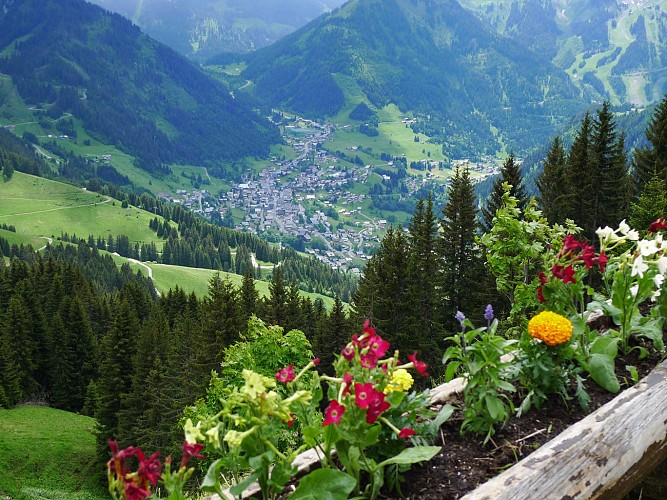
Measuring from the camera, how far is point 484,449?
4.75 m

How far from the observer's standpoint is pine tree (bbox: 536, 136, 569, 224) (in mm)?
45094

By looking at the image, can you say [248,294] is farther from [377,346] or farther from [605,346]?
[377,346]

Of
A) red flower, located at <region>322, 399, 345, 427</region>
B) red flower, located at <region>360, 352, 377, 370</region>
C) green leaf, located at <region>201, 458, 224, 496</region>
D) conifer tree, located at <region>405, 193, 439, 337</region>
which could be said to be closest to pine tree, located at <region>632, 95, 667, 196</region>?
conifer tree, located at <region>405, 193, 439, 337</region>

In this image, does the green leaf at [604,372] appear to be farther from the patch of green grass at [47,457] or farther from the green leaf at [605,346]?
the patch of green grass at [47,457]

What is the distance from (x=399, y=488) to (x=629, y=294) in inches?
131

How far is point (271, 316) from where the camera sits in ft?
155

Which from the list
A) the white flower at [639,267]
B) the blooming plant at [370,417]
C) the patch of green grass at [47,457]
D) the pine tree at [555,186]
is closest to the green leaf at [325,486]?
the blooming plant at [370,417]

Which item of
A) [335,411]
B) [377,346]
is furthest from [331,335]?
[335,411]

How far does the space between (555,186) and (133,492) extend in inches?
2013

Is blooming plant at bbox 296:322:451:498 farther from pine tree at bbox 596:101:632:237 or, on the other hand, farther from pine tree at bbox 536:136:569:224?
pine tree at bbox 596:101:632:237

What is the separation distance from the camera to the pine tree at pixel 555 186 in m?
45.1

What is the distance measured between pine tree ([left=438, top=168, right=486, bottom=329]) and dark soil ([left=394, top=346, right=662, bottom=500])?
118 feet

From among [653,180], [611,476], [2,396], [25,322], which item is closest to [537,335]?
[611,476]

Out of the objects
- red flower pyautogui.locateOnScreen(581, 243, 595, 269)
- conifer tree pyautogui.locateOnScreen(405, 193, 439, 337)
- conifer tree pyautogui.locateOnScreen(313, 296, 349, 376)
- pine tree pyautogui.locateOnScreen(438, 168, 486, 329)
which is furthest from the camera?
conifer tree pyautogui.locateOnScreen(313, 296, 349, 376)
